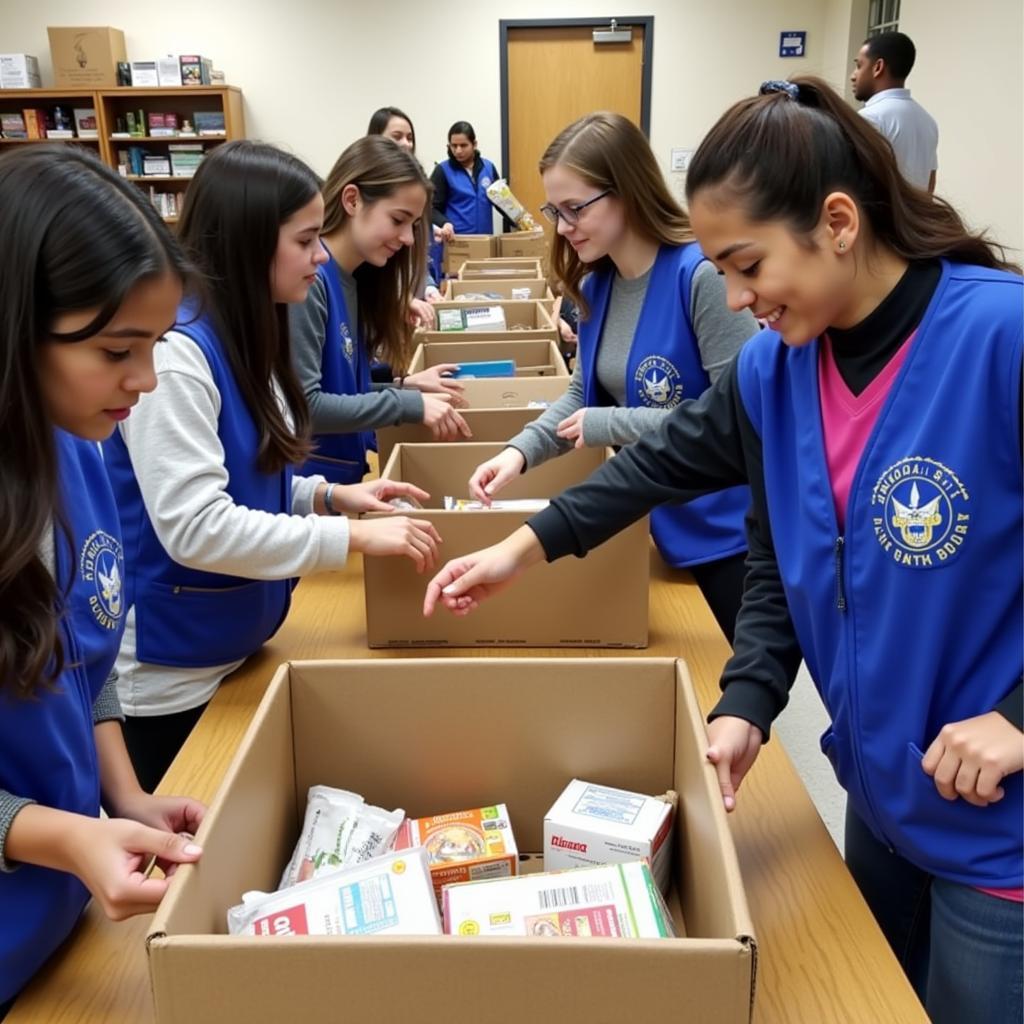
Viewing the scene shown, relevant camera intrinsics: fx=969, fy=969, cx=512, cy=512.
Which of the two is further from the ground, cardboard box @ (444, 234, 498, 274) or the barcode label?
cardboard box @ (444, 234, 498, 274)

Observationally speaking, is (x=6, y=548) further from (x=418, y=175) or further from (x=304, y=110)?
(x=304, y=110)

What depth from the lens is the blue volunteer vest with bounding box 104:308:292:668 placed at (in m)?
1.27

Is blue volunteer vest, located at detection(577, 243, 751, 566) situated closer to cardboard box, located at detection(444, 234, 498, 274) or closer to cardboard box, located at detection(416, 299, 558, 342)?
cardboard box, located at detection(416, 299, 558, 342)

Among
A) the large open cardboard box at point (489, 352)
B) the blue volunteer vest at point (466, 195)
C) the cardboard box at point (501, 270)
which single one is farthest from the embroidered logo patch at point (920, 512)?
the blue volunteer vest at point (466, 195)

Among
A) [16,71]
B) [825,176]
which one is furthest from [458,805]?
[16,71]

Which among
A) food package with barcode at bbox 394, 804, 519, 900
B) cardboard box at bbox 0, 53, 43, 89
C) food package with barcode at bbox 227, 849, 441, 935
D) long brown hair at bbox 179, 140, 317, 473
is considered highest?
cardboard box at bbox 0, 53, 43, 89

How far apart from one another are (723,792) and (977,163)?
496 cm

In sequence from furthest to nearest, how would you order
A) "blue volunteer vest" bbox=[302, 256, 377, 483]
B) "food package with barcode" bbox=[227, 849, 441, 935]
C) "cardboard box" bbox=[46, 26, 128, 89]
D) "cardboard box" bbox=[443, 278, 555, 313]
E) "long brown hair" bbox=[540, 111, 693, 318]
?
"cardboard box" bbox=[46, 26, 128, 89], "cardboard box" bbox=[443, 278, 555, 313], "blue volunteer vest" bbox=[302, 256, 377, 483], "long brown hair" bbox=[540, 111, 693, 318], "food package with barcode" bbox=[227, 849, 441, 935]

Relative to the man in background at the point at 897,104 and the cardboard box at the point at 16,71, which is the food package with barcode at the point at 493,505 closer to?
the man in background at the point at 897,104

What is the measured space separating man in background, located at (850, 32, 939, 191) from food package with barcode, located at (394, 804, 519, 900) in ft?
14.1

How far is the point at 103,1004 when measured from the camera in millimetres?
793

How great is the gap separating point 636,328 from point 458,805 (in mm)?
960

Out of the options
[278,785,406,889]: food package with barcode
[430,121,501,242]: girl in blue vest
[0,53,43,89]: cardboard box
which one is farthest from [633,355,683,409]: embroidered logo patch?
[0,53,43,89]: cardboard box

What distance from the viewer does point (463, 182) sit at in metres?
6.83
